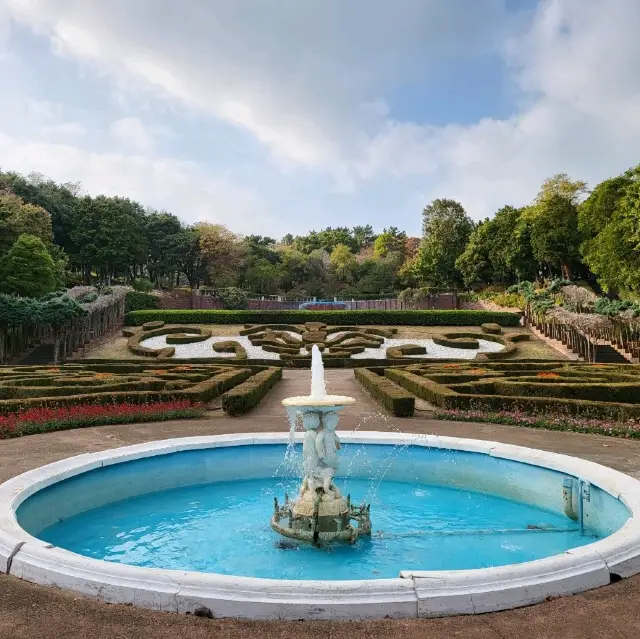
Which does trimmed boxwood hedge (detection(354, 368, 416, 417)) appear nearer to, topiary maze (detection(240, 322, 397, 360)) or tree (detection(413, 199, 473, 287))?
topiary maze (detection(240, 322, 397, 360))

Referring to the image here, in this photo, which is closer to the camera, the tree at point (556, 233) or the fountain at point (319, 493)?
the fountain at point (319, 493)

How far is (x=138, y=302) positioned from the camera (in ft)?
147

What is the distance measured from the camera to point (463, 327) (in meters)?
38.7

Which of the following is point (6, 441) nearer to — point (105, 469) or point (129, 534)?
point (105, 469)

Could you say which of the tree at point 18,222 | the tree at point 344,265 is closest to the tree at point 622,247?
the tree at point 344,265

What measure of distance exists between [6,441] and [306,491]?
24.3 ft

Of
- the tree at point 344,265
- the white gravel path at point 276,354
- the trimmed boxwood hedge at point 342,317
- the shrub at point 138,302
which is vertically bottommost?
the white gravel path at point 276,354

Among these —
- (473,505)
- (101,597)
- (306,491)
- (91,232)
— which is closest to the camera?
(101,597)

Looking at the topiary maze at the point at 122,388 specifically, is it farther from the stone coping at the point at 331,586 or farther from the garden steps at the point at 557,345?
the garden steps at the point at 557,345

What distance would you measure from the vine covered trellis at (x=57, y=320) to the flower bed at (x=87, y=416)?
52.5 ft

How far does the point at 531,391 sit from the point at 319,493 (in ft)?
34.4

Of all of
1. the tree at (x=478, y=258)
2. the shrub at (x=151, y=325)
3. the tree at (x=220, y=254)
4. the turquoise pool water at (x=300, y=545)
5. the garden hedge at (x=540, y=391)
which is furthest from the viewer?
the tree at (x=220, y=254)

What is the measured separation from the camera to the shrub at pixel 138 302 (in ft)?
144

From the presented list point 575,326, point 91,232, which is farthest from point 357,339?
point 91,232
